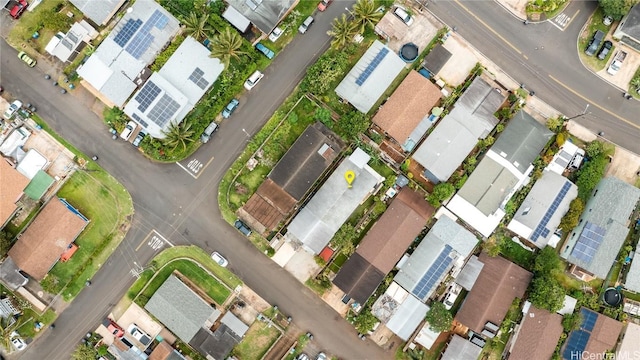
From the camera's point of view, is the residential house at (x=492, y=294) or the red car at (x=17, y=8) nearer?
the residential house at (x=492, y=294)

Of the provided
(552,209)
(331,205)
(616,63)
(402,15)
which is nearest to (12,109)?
(331,205)

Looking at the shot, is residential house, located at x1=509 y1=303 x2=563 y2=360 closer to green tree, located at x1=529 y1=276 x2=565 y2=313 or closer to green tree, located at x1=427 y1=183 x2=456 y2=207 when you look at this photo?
green tree, located at x1=529 y1=276 x2=565 y2=313

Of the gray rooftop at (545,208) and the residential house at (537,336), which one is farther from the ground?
the gray rooftop at (545,208)

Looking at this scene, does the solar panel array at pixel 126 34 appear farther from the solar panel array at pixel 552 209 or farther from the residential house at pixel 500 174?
the solar panel array at pixel 552 209

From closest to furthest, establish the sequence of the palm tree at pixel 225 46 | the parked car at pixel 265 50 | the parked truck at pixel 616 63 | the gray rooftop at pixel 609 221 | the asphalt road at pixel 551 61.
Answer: the palm tree at pixel 225 46
the gray rooftop at pixel 609 221
the parked car at pixel 265 50
the parked truck at pixel 616 63
the asphalt road at pixel 551 61

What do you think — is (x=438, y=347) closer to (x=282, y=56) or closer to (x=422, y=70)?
(x=422, y=70)

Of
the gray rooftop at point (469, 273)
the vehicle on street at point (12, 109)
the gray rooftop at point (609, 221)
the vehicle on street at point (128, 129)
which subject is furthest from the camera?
the vehicle on street at point (12, 109)

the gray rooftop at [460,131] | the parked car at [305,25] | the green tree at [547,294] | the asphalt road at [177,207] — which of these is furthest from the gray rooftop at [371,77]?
the green tree at [547,294]

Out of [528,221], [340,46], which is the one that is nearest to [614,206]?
[528,221]
